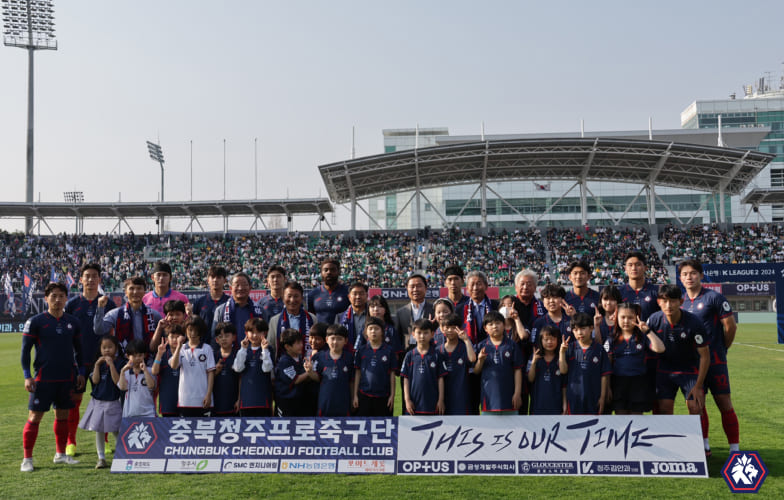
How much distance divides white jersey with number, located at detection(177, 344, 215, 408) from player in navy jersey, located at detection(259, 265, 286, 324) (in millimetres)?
1054

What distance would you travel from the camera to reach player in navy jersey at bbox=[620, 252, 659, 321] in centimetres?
663

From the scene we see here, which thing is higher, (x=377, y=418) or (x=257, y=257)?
(x=257, y=257)

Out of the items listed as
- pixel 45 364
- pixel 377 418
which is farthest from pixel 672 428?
pixel 45 364

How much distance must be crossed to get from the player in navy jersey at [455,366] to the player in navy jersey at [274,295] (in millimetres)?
2123

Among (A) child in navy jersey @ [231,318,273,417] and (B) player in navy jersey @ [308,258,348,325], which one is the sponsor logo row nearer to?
(A) child in navy jersey @ [231,318,273,417]

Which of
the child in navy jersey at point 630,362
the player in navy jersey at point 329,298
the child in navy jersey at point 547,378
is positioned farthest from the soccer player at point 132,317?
the child in navy jersey at point 630,362

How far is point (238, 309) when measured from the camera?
7.26m

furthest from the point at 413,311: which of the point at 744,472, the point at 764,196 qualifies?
the point at 764,196

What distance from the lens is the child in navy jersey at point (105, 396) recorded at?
6.47 m

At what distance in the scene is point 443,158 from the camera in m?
34.8

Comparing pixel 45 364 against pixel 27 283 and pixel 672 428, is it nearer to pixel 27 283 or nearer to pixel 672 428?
pixel 672 428

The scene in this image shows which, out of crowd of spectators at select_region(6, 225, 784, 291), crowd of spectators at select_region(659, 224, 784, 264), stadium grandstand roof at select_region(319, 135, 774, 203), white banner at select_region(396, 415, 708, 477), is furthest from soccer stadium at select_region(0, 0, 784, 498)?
crowd of spectators at select_region(659, 224, 784, 264)

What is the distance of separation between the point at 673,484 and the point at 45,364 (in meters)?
6.19

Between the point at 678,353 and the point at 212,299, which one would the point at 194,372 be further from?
the point at 678,353
